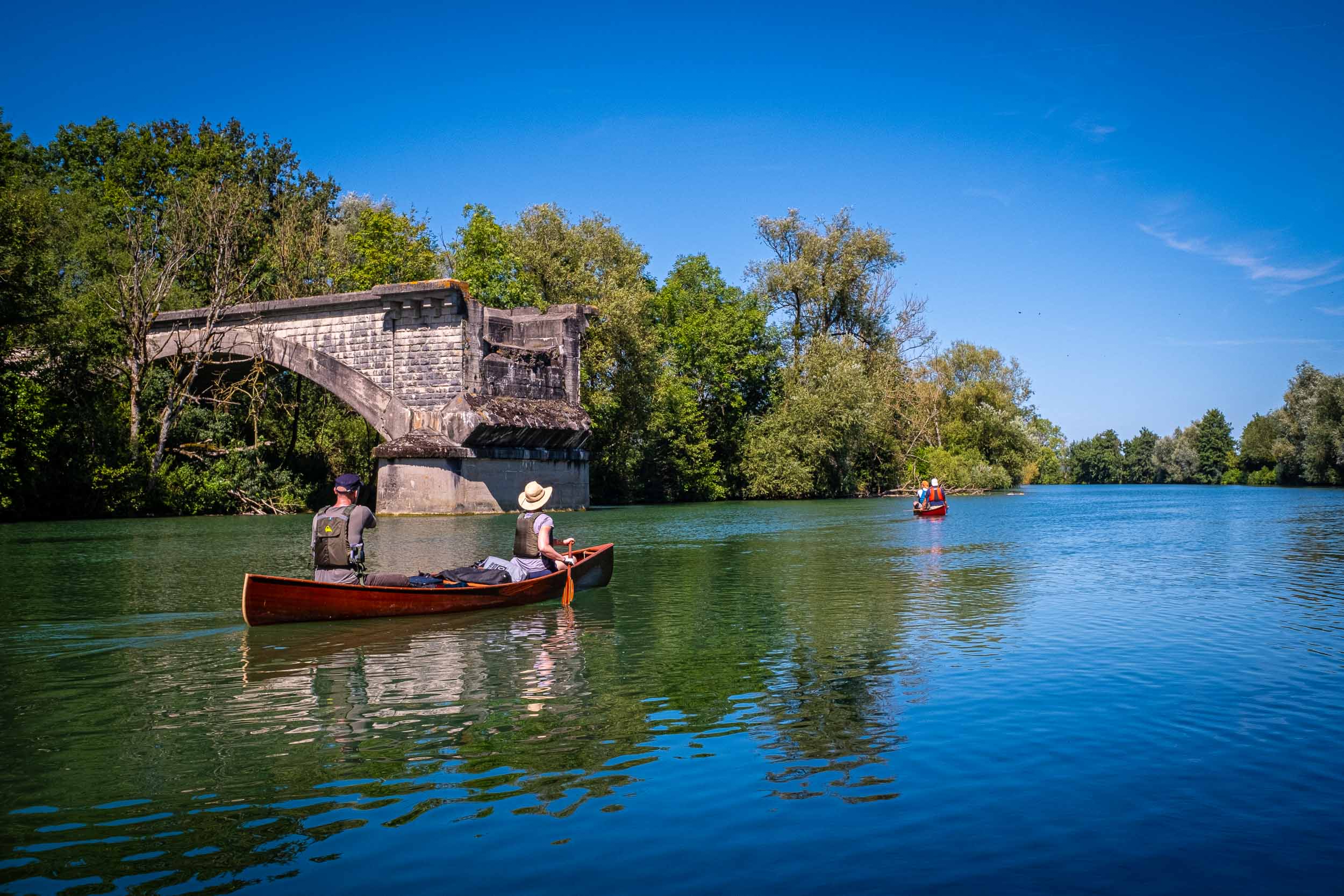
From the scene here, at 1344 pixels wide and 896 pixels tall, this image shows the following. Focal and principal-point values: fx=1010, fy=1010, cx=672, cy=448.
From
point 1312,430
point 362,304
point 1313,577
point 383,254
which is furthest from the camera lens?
point 1312,430

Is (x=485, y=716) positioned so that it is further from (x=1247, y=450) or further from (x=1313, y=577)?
(x=1247, y=450)

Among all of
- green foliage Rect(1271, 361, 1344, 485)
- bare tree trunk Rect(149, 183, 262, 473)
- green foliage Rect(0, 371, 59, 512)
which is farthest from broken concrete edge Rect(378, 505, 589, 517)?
green foliage Rect(1271, 361, 1344, 485)

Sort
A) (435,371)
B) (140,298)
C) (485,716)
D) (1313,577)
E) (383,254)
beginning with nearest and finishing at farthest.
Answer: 1. (485,716)
2. (1313,577)
3. (435,371)
4. (140,298)
5. (383,254)

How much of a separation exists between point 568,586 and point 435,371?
21035 mm

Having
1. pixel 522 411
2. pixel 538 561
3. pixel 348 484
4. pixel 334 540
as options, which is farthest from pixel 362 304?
pixel 348 484

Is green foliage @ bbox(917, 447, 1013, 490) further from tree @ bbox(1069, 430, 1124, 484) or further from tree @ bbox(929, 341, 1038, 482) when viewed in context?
tree @ bbox(1069, 430, 1124, 484)

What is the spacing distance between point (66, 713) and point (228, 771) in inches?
88.4

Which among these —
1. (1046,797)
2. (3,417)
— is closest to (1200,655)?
(1046,797)

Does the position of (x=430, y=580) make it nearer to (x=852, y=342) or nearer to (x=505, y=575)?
(x=505, y=575)

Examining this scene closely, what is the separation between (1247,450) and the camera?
8350cm

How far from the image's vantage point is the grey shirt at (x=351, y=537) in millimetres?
10820

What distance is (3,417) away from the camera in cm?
2622

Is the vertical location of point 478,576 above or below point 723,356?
below

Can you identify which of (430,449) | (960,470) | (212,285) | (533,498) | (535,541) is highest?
(212,285)
